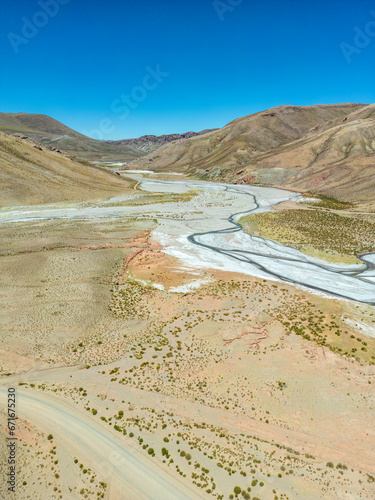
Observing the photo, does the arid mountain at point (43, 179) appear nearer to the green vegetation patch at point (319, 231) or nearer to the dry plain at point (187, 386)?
the dry plain at point (187, 386)

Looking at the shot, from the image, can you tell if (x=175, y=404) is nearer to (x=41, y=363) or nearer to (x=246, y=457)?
(x=246, y=457)

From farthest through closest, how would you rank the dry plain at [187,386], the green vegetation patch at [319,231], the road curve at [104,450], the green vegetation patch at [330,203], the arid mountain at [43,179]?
the arid mountain at [43,179], the green vegetation patch at [330,203], the green vegetation patch at [319,231], the dry plain at [187,386], the road curve at [104,450]

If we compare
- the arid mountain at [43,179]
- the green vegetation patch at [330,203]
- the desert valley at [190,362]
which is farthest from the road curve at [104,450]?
the green vegetation patch at [330,203]

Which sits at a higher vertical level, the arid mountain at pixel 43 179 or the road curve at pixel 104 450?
the arid mountain at pixel 43 179

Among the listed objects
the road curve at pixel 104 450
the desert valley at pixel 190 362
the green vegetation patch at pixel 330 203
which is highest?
the green vegetation patch at pixel 330 203

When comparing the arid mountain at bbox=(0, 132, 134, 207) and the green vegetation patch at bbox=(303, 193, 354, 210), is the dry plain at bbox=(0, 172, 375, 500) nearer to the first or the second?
Result: the green vegetation patch at bbox=(303, 193, 354, 210)

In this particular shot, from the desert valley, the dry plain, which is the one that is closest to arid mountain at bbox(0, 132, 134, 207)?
the desert valley

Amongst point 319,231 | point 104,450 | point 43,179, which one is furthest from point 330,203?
point 43,179
